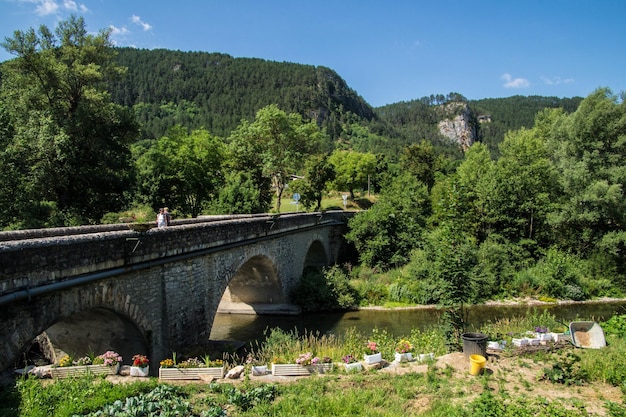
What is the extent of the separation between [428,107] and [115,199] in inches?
7106

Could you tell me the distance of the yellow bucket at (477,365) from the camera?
8.91 meters

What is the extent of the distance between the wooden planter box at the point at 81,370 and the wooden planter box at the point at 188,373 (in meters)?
0.88

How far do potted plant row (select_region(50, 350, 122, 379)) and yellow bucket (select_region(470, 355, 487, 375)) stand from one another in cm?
699

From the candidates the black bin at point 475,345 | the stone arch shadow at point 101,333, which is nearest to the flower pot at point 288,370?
the stone arch shadow at point 101,333

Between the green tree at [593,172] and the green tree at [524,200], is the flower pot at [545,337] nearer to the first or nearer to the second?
the green tree at [593,172]

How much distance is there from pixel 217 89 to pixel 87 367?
14224 cm

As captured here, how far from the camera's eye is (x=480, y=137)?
167125 millimetres

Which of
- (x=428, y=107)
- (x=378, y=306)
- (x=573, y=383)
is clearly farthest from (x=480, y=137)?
(x=573, y=383)

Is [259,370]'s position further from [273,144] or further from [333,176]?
[333,176]

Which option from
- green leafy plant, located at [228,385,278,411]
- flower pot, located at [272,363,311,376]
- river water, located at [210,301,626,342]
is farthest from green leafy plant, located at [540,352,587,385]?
river water, located at [210,301,626,342]

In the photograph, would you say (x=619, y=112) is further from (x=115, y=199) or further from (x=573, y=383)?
(x=115, y=199)

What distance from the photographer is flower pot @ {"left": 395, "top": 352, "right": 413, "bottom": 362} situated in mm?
9922

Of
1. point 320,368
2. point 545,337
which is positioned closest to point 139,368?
point 320,368

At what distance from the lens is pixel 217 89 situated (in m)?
141
